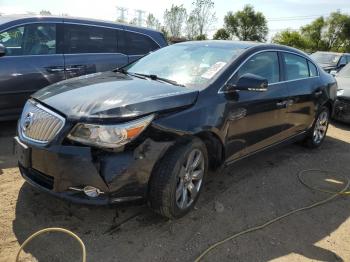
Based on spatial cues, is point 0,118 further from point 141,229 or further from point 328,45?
point 328,45

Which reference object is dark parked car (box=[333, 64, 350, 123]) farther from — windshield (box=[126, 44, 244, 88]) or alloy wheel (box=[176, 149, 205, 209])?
alloy wheel (box=[176, 149, 205, 209])

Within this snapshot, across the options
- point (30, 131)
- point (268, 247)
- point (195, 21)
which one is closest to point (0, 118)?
point (30, 131)

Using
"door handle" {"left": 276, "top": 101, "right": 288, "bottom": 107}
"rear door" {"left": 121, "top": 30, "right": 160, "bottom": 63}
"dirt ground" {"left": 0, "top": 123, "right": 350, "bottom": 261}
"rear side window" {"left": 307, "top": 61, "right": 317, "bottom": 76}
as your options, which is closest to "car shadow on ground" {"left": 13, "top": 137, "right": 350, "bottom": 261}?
"dirt ground" {"left": 0, "top": 123, "right": 350, "bottom": 261}

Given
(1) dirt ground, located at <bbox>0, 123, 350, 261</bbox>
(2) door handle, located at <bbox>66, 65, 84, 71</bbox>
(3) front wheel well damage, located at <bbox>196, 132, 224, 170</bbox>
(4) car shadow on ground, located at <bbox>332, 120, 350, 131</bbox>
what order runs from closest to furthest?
(1) dirt ground, located at <bbox>0, 123, 350, 261</bbox> < (3) front wheel well damage, located at <bbox>196, 132, 224, 170</bbox> < (2) door handle, located at <bbox>66, 65, 84, 71</bbox> < (4) car shadow on ground, located at <bbox>332, 120, 350, 131</bbox>

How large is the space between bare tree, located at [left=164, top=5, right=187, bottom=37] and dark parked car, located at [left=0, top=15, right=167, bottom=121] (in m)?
38.2

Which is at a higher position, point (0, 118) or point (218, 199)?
point (0, 118)

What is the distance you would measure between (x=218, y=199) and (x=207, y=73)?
127 cm

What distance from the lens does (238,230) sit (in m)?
3.49

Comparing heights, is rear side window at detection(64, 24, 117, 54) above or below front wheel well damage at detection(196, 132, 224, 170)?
above

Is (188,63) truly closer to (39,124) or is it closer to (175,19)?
(39,124)

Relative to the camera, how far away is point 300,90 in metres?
5.13

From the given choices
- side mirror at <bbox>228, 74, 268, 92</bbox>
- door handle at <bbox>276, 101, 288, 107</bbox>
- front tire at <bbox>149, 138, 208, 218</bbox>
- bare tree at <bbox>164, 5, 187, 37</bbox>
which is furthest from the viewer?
bare tree at <bbox>164, 5, 187, 37</bbox>

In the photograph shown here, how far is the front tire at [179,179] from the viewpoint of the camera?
322 cm

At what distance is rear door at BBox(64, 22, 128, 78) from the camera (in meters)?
6.00
